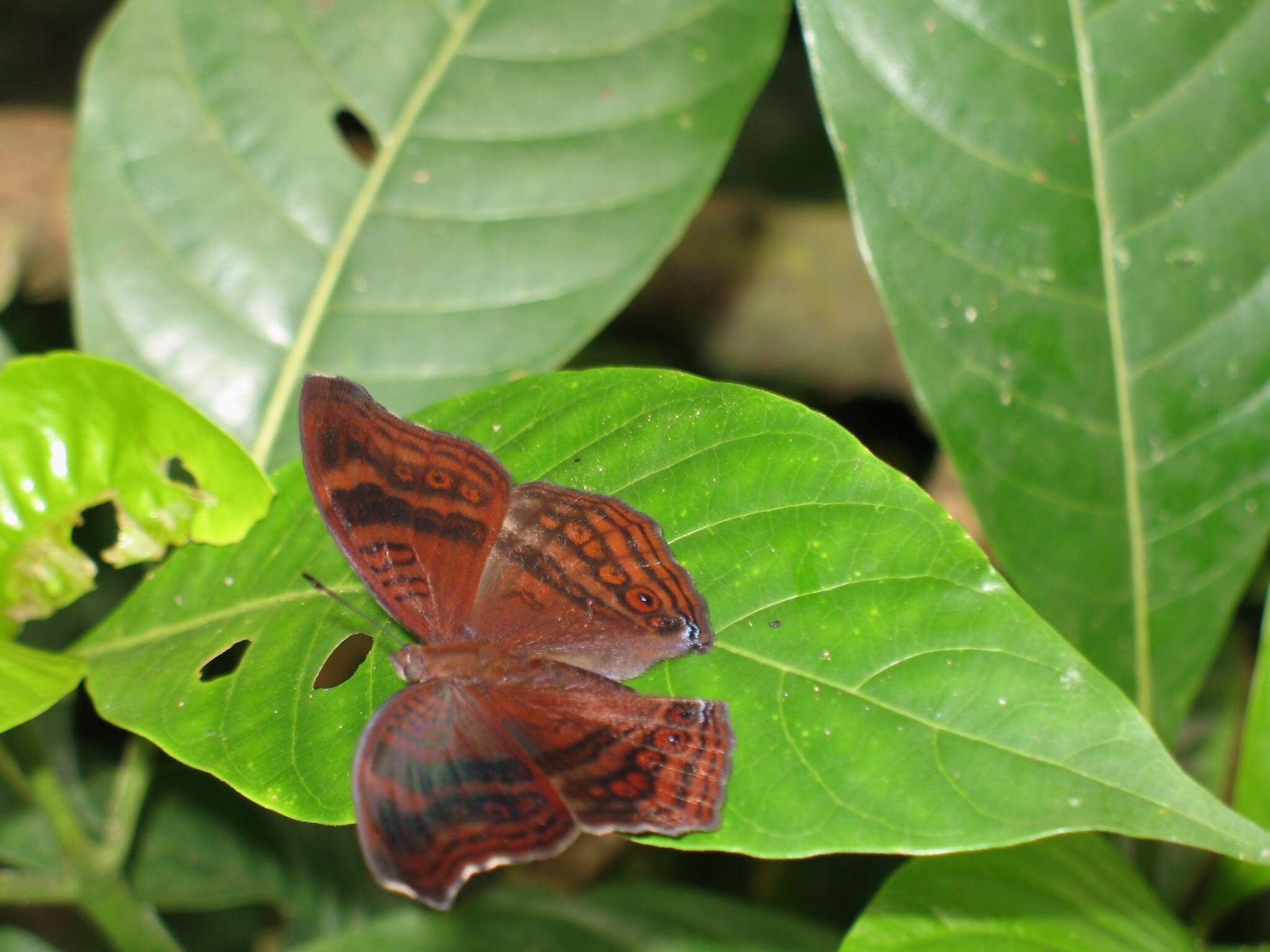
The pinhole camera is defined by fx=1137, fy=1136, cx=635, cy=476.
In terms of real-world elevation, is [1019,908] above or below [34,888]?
above

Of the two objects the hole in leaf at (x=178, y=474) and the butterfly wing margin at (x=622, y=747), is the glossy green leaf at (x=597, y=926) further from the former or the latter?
the hole in leaf at (x=178, y=474)

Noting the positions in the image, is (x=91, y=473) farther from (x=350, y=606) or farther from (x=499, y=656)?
(x=499, y=656)

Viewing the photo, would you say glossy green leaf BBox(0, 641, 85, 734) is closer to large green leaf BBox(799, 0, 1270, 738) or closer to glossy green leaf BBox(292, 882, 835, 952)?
glossy green leaf BBox(292, 882, 835, 952)

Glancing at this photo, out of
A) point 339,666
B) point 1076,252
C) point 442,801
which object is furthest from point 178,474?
point 1076,252

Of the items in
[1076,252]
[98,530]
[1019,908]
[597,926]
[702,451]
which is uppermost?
[1076,252]

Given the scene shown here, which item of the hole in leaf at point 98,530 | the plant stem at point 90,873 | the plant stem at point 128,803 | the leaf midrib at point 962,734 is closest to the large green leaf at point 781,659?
the leaf midrib at point 962,734

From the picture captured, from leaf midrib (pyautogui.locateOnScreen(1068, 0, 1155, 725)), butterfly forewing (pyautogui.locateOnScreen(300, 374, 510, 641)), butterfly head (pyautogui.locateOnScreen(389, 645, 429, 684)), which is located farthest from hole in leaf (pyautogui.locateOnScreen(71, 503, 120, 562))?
leaf midrib (pyautogui.locateOnScreen(1068, 0, 1155, 725))

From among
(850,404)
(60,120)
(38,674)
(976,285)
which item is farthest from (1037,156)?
(60,120)
